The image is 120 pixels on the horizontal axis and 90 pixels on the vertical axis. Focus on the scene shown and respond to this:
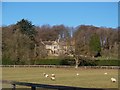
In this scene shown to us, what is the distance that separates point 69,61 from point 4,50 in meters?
14.1

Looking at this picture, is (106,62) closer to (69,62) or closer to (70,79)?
(69,62)

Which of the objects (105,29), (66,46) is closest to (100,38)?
(105,29)

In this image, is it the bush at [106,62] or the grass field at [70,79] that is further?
the bush at [106,62]

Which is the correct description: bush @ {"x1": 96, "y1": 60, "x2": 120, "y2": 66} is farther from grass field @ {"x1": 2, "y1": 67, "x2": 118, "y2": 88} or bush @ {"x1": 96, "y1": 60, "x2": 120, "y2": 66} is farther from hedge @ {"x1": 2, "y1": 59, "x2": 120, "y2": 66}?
grass field @ {"x1": 2, "y1": 67, "x2": 118, "y2": 88}

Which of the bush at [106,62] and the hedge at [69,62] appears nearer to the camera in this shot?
the hedge at [69,62]

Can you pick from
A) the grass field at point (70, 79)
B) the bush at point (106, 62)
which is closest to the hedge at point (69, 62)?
the bush at point (106, 62)

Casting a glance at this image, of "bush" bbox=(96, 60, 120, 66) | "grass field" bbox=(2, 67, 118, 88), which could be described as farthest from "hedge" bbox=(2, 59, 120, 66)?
"grass field" bbox=(2, 67, 118, 88)

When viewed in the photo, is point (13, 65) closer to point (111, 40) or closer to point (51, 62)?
point (51, 62)

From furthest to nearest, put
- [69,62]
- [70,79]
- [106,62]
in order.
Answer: [106,62], [69,62], [70,79]

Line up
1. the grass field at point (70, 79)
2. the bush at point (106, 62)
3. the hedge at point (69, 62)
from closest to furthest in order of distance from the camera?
the grass field at point (70, 79) → the hedge at point (69, 62) → the bush at point (106, 62)

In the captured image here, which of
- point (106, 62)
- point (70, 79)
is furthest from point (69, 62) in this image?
point (70, 79)

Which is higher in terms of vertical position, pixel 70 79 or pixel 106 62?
pixel 106 62

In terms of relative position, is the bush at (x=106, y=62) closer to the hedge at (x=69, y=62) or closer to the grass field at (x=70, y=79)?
the hedge at (x=69, y=62)

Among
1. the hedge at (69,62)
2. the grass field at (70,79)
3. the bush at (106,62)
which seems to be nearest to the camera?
the grass field at (70,79)
